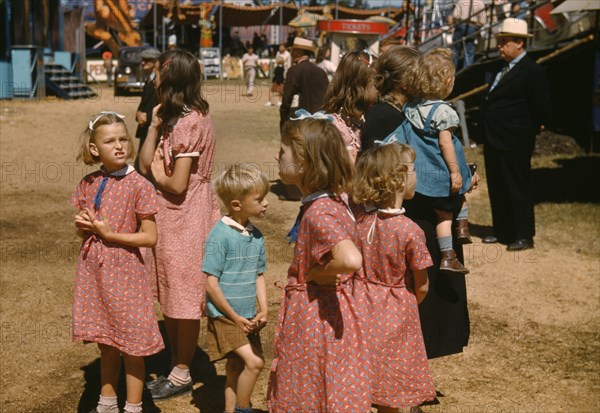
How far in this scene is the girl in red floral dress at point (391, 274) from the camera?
11.1 feet

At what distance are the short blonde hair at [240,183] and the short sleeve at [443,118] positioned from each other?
102cm

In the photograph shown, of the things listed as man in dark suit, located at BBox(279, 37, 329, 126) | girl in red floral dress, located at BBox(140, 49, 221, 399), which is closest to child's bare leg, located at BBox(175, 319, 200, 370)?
girl in red floral dress, located at BBox(140, 49, 221, 399)

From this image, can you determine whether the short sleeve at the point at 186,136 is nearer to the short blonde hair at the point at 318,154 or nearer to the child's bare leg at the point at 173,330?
the child's bare leg at the point at 173,330

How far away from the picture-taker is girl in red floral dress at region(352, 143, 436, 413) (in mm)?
3398

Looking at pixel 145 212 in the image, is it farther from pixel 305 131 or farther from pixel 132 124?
pixel 132 124

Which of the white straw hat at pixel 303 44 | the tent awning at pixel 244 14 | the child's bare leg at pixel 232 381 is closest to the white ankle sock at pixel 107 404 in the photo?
the child's bare leg at pixel 232 381

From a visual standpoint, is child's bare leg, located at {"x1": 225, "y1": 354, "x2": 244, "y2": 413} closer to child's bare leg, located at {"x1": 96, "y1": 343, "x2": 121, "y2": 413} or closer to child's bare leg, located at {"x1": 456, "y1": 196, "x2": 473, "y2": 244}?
child's bare leg, located at {"x1": 96, "y1": 343, "x2": 121, "y2": 413}

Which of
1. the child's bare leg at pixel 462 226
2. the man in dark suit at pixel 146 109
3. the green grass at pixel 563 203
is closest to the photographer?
the child's bare leg at pixel 462 226

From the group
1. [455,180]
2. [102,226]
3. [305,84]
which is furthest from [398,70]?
[305,84]

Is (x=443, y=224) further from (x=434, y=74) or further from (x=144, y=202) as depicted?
(x=144, y=202)

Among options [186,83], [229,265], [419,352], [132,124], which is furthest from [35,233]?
[132,124]

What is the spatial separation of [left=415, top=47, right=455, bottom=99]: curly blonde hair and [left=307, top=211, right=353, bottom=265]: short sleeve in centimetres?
123

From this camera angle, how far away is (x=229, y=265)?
360cm

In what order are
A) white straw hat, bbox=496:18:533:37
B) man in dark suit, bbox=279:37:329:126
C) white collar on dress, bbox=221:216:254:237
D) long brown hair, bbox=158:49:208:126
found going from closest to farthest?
white collar on dress, bbox=221:216:254:237, long brown hair, bbox=158:49:208:126, white straw hat, bbox=496:18:533:37, man in dark suit, bbox=279:37:329:126
